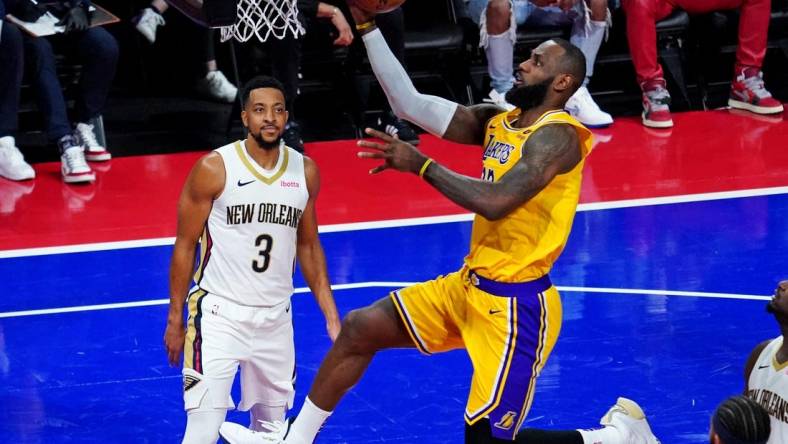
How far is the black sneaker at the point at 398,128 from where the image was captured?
10.1m

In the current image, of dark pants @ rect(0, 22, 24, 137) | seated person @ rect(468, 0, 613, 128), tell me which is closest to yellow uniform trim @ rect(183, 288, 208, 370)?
dark pants @ rect(0, 22, 24, 137)

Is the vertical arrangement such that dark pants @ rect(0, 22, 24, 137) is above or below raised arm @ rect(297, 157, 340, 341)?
below

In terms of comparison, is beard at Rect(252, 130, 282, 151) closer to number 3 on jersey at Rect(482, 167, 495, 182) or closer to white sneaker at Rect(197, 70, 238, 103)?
number 3 on jersey at Rect(482, 167, 495, 182)

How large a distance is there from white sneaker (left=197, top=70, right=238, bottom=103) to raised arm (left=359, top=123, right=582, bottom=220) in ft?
21.7

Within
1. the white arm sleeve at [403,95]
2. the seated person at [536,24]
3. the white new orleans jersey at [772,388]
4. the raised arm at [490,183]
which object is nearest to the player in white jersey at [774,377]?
the white new orleans jersey at [772,388]

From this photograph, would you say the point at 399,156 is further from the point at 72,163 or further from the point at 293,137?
the point at 72,163

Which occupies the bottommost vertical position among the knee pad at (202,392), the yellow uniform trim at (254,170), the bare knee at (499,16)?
the bare knee at (499,16)

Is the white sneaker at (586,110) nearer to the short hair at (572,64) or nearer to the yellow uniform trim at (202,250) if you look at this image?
the short hair at (572,64)

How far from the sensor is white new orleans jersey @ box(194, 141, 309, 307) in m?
5.14

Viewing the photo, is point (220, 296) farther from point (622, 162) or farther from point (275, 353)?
point (622, 162)

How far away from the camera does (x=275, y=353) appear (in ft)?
17.0

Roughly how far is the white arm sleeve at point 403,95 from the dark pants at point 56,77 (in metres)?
4.41

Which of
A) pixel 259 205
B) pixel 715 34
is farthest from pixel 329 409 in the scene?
pixel 715 34

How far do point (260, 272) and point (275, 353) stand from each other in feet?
1.09
